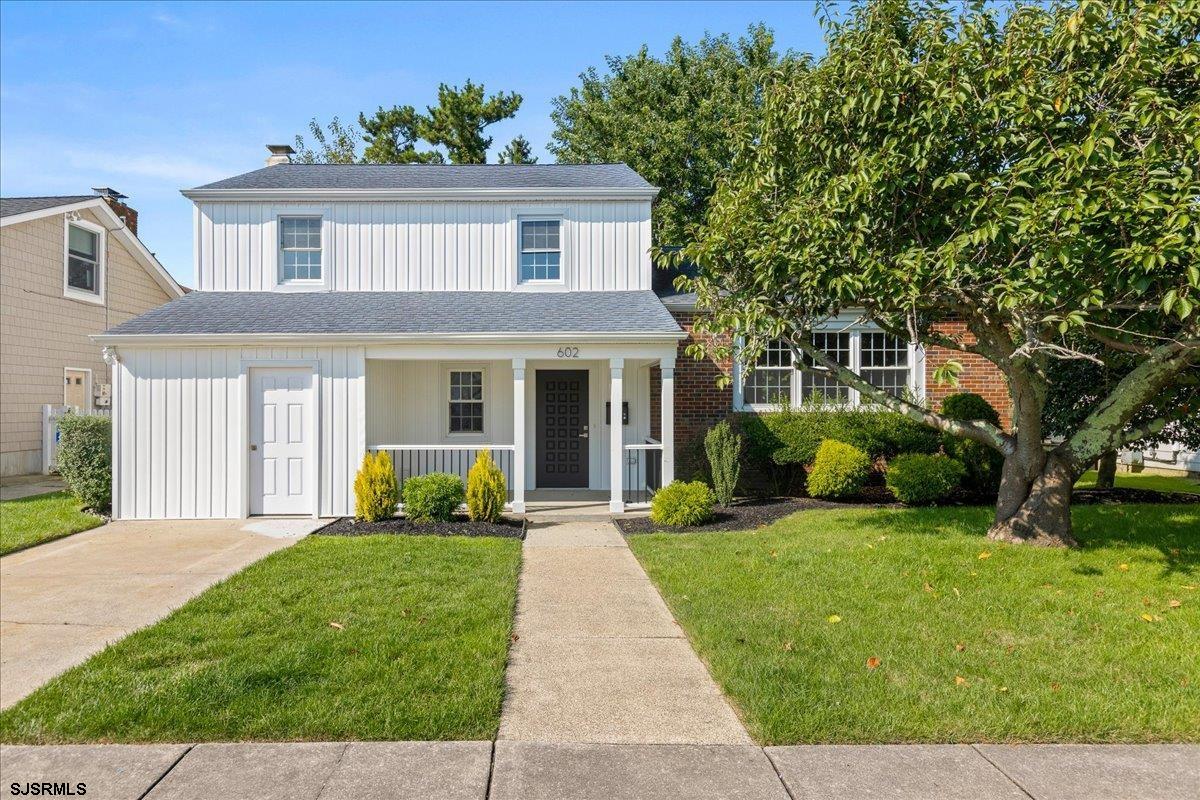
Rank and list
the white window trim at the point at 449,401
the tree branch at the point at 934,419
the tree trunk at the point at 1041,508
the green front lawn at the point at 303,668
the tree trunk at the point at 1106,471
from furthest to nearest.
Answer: the white window trim at the point at 449,401
the tree trunk at the point at 1106,471
the tree branch at the point at 934,419
the tree trunk at the point at 1041,508
the green front lawn at the point at 303,668

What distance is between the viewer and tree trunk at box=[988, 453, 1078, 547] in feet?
26.0

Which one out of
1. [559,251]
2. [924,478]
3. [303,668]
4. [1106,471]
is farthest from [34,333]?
[1106,471]

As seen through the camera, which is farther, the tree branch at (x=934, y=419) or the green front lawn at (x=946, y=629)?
the tree branch at (x=934, y=419)

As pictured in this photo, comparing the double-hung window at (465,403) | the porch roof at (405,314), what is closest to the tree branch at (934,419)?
the porch roof at (405,314)

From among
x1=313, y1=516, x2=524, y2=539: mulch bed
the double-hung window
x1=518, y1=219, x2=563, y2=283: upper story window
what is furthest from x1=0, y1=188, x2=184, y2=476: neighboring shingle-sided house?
x1=518, y1=219, x2=563, y2=283: upper story window

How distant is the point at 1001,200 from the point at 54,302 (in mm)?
18894

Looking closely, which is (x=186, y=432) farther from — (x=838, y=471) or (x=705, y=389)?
(x=838, y=471)

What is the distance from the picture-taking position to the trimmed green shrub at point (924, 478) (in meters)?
11.4

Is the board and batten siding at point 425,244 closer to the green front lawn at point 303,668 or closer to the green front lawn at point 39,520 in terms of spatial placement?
the green front lawn at point 39,520

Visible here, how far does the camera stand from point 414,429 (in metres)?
14.2

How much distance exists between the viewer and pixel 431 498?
1026 cm

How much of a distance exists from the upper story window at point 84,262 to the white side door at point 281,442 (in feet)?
31.2

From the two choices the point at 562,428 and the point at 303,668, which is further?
the point at 562,428

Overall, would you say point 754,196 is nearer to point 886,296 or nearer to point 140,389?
point 886,296
